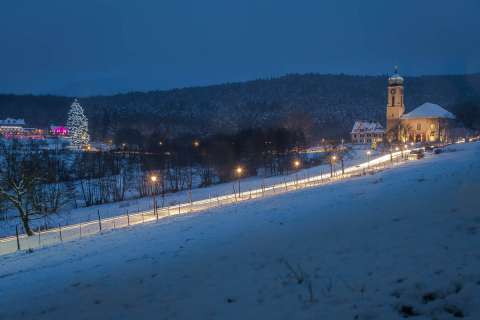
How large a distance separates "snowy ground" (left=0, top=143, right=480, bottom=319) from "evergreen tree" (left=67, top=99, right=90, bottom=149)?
3085 inches

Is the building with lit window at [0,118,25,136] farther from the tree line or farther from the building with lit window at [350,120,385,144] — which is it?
the building with lit window at [350,120,385,144]

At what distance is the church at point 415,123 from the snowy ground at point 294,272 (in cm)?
8573

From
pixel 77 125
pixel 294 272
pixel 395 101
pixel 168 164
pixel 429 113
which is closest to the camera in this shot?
pixel 294 272

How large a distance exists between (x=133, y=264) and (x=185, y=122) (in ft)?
573

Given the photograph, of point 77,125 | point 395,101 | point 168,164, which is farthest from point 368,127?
point 77,125

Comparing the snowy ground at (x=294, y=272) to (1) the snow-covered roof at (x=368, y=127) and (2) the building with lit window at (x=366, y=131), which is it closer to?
(2) the building with lit window at (x=366, y=131)

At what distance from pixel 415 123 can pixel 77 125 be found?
86919 millimetres

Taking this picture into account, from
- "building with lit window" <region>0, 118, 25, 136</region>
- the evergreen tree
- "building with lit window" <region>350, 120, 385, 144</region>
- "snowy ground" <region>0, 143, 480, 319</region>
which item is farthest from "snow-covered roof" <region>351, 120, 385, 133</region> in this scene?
"building with lit window" <region>0, 118, 25, 136</region>

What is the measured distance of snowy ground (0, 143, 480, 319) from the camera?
24.9 feet

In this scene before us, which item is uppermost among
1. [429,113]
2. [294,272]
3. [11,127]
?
[11,127]

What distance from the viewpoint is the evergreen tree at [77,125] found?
91.0 meters

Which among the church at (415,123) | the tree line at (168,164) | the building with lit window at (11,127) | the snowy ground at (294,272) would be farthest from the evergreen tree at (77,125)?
the snowy ground at (294,272)

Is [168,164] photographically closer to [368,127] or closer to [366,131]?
[366,131]

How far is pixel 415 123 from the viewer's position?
10094 cm
